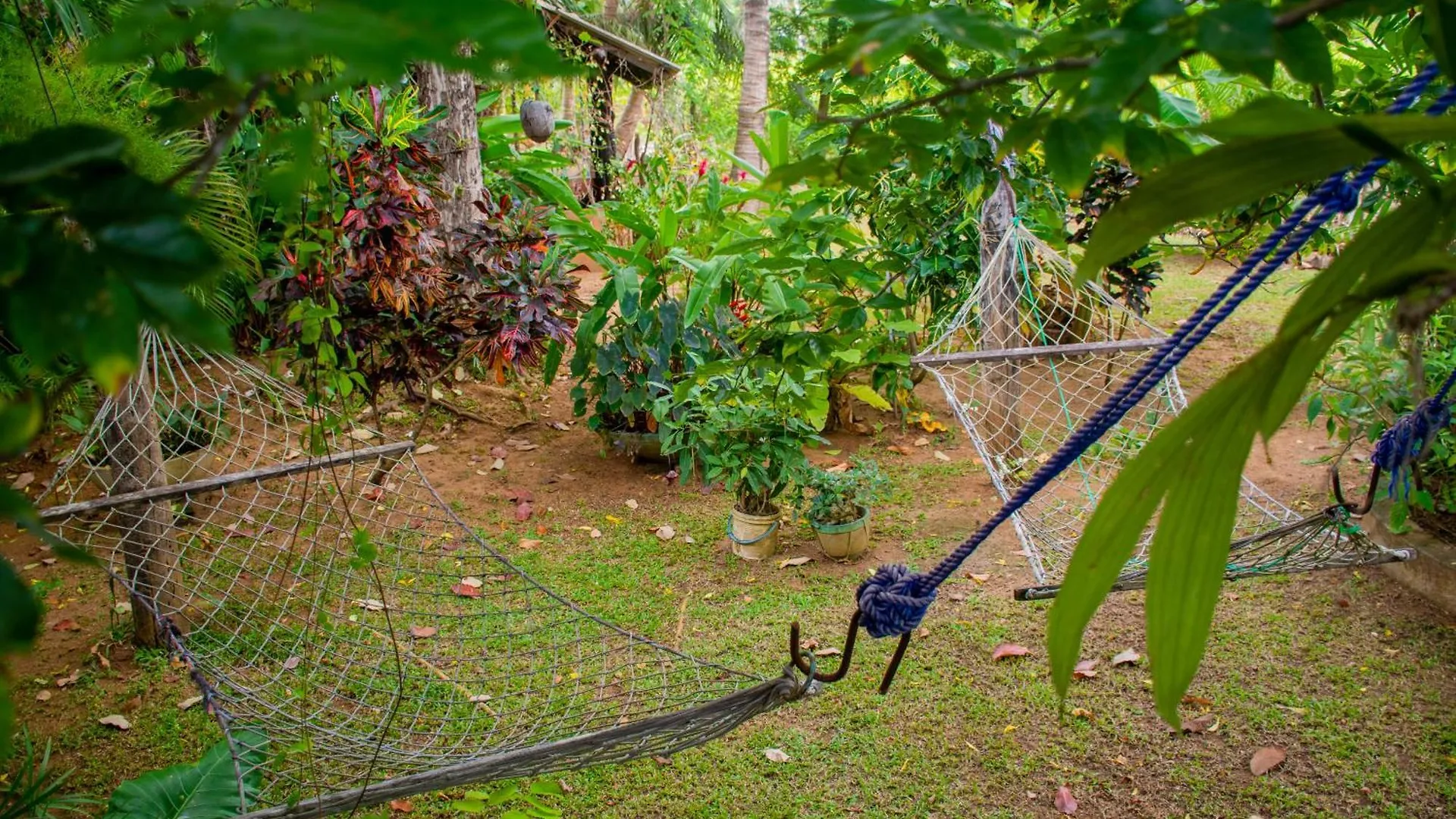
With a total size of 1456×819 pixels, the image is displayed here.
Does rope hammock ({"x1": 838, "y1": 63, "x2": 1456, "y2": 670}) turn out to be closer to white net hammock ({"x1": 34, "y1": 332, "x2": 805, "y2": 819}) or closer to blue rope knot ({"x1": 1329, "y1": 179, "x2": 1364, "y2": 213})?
blue rope knot ({"x1": 1329, "y1": 179, "x2": 1364, "y2": 213})

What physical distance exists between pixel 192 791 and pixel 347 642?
367mm

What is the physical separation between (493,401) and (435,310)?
2.32 feet

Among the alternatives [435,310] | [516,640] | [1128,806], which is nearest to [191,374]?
[435,310]

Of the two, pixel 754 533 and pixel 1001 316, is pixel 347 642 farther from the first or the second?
pixel 1001 316

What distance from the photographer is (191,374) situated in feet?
11.6

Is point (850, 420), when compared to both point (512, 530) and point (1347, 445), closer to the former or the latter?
point (512, 530)

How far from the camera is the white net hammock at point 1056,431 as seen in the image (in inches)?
72.0

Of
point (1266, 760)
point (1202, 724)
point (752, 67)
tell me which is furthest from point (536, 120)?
point (1266, 760)

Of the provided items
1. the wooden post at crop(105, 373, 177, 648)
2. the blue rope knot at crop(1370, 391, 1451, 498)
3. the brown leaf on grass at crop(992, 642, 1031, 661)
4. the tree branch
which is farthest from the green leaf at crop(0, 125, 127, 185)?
the brown leaf on grass at crop(992, 642, 1031, 661)

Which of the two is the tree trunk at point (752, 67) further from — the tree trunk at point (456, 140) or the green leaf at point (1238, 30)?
the green leaf at point (1238, 30)

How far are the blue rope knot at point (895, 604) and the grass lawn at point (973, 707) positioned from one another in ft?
2.77

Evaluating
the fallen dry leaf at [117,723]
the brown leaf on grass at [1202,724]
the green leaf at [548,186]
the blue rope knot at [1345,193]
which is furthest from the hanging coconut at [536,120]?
the blue rope knot at [1345,193]

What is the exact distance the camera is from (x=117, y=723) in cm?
215

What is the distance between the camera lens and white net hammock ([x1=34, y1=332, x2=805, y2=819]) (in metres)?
1.42
